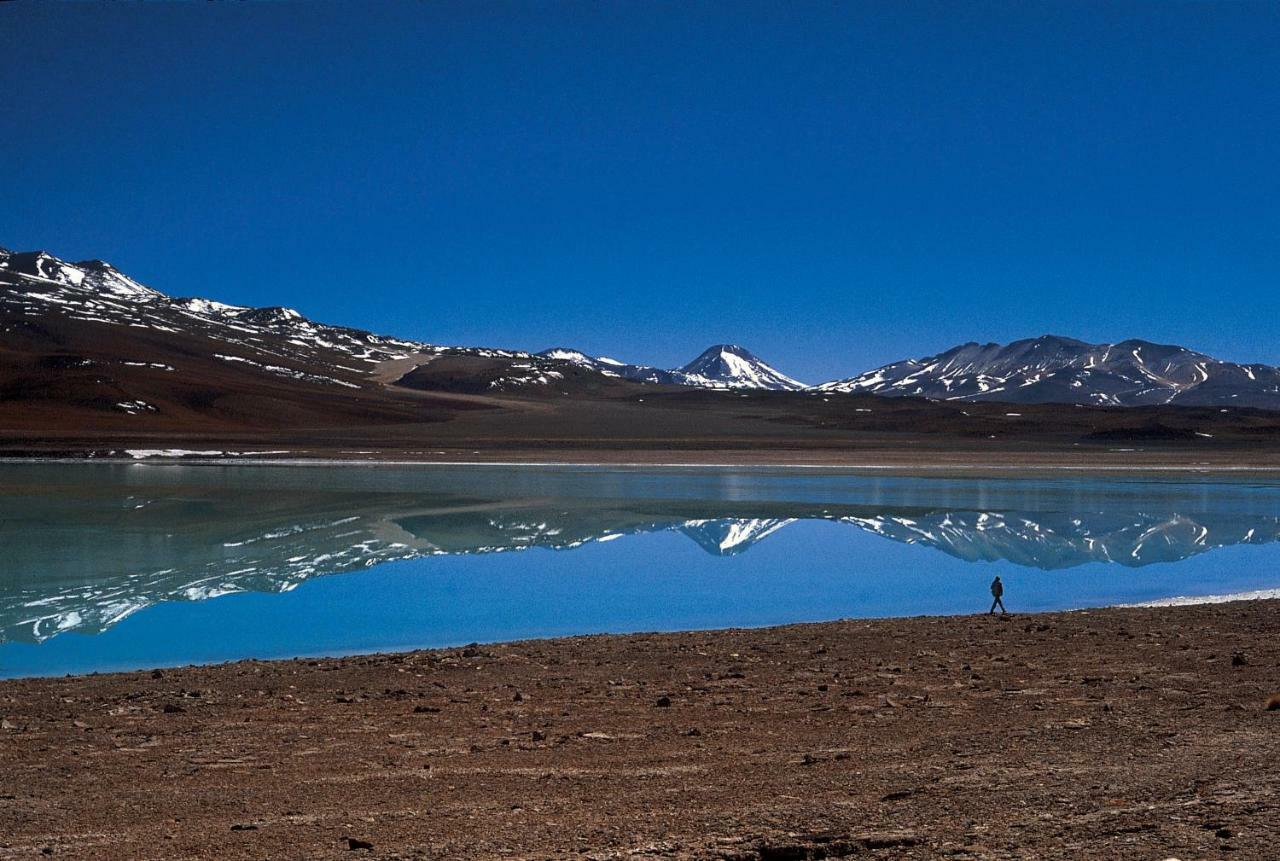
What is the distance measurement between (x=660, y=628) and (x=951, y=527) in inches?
641

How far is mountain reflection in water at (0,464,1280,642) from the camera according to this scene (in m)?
19.4

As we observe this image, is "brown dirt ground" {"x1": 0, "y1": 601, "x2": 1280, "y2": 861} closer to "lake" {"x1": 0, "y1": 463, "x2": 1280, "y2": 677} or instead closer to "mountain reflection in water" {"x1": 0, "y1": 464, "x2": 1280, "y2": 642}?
"lake" {"x1": 0, "y1": 463, "x2": 1280, "y2": 677}

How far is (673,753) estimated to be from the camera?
301 inches

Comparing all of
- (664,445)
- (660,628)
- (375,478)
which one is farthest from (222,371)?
(660,628)

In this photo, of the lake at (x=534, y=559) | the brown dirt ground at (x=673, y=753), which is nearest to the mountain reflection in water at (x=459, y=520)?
the lake at (x=534, y=559)

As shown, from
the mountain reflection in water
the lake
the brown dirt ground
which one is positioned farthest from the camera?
the mountain reflection in water

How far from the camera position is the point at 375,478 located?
47.1m

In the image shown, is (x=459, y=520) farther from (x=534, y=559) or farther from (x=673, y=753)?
(x=673, y=753)

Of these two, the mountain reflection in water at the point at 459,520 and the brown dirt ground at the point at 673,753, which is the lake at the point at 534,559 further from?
the brown dirt ground at the point at 673,753

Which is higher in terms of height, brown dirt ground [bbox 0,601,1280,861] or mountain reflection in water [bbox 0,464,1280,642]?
mountain reflection in water [bbox 0,464,1280,642]

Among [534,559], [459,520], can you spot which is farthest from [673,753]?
[459,520]

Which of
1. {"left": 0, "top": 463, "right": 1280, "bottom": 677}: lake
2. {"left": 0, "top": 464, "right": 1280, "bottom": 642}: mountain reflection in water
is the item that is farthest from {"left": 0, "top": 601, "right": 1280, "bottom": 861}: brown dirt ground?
{"left": 0, "top": 464, "right": 1280, "bottom": 642}: mountain reflection in water

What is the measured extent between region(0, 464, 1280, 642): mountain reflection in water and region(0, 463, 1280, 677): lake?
4.9 inches

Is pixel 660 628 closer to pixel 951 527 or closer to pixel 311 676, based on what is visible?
pixel 311 676
